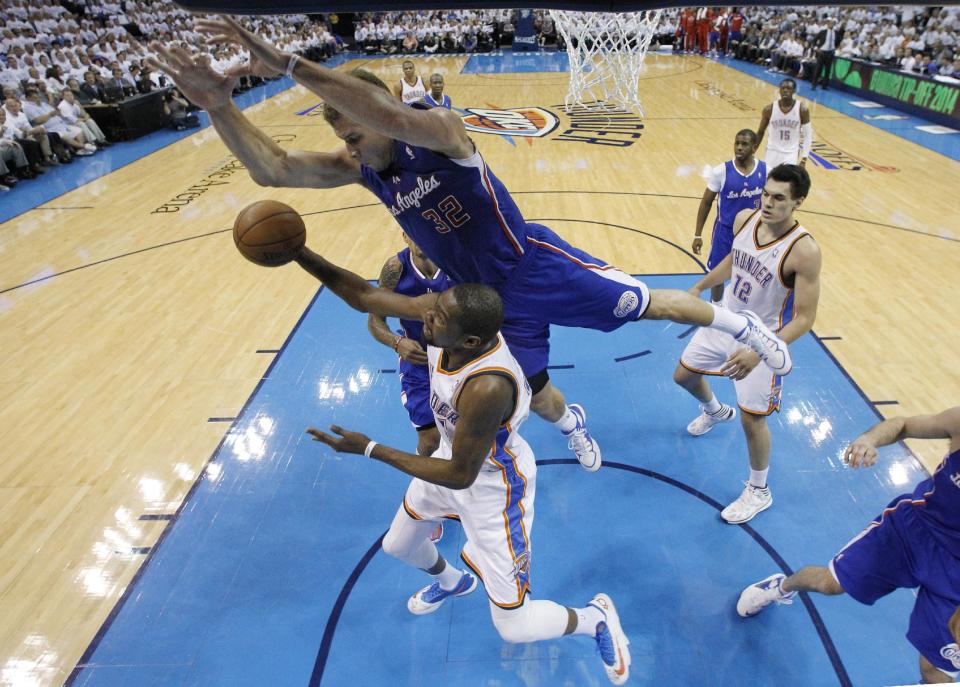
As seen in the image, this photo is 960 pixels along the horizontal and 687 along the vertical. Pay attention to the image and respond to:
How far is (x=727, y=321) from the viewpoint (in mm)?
3316

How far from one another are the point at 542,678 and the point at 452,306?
1890 mm

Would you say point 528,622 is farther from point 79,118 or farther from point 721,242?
point 79,118

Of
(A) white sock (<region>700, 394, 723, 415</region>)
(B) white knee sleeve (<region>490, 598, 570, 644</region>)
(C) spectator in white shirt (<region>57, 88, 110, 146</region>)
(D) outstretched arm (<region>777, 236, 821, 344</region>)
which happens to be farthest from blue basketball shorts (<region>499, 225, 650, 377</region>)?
(C) spectator in white shirt (<region>57, 88, 110, 146</region>)

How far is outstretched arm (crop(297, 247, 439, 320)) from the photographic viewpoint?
290 centimetres

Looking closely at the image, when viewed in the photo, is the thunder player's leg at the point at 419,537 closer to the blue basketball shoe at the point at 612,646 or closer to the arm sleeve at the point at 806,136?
the blue basketball shoe at the point at 612,646

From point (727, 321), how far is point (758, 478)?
1132 mm

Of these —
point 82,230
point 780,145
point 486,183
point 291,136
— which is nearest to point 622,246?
point 780,145

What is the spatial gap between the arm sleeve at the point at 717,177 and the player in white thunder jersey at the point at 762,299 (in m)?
1.38

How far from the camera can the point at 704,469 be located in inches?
169

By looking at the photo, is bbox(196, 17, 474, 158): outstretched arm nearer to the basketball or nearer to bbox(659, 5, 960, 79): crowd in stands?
the basketball

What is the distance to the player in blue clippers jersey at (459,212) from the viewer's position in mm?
2502

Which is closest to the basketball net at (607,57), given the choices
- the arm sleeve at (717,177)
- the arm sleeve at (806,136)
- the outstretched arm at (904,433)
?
the arm sleeve at (806,136)

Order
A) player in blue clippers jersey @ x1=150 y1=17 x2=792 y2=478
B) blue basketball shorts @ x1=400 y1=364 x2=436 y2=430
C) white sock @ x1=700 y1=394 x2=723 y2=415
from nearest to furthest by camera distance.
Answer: player in blue clippers jersey @ x1=150 y1=17 x2=792 y2=478
blue basketball shorts @ x1=400 y1=364 x2=436 y2=430
white sock @ x1=700 y1=394 x2=723 y2=415

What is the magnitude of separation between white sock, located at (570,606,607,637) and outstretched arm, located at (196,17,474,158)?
6.99ft
